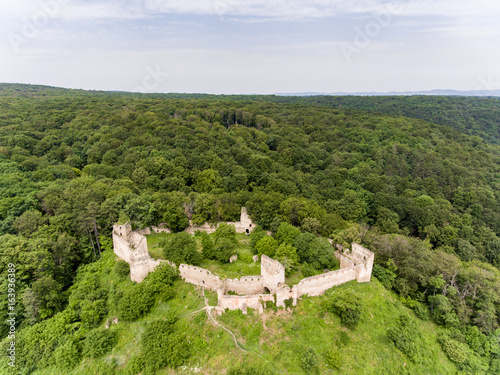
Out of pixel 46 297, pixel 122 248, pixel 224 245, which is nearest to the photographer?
pixel 46 297

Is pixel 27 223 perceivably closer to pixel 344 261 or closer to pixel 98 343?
pixel 98 343

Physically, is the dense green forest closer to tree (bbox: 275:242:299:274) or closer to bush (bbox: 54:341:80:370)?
bush (bbox: 54:341:80:370)

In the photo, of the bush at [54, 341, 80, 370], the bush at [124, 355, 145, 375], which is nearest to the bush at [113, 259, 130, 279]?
the bush at [54, 341, 80, 370]

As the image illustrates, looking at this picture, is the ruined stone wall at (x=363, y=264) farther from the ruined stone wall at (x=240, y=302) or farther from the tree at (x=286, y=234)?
the ruined stone wall at (x=240, y=302)

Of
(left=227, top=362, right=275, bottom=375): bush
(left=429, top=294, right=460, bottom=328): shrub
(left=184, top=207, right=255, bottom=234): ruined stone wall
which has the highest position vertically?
(left=184, top=207, right=255, bottom=234): ruined stone wall

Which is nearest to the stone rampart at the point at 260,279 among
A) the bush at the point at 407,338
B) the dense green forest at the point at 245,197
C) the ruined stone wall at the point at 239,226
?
the dense green forest at the point at 245,197

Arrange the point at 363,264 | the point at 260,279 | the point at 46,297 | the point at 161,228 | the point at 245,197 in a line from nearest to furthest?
1. the point at 260,279
2. the point at 46,297
3. the point at 363,264
4. the point at 161,228
5. the point at 245,197

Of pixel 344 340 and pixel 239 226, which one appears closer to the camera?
pixel 344 340

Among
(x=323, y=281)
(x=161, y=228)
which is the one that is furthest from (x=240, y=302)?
(x=161, y=228)
